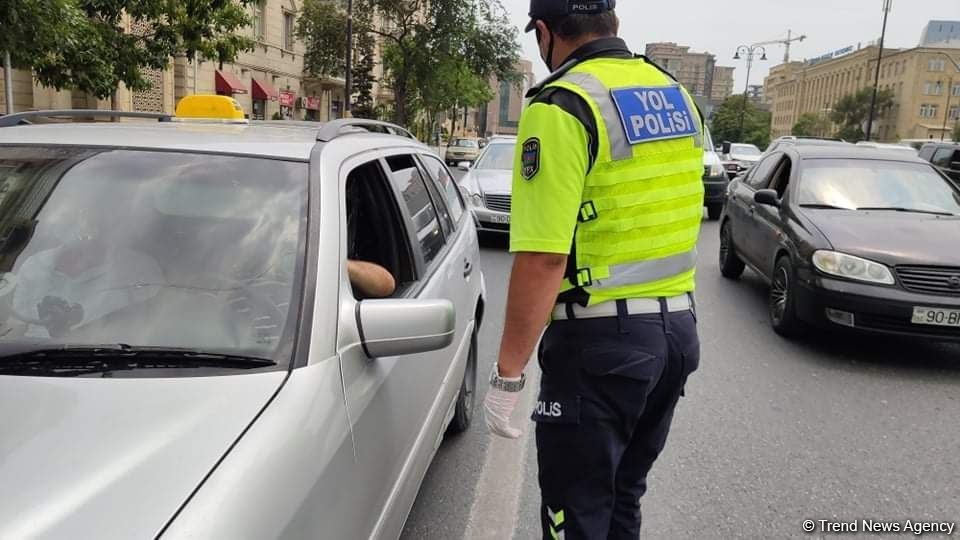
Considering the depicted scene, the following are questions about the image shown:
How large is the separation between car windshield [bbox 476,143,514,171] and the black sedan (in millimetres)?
4529

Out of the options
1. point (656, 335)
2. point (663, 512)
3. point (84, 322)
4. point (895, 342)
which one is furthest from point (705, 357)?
point (84, 322)

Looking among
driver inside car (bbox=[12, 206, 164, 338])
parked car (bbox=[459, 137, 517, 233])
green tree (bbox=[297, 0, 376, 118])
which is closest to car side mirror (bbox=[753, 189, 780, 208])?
parked car (bbox=[459, 137, 517, 233])

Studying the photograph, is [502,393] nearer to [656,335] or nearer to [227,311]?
[656,335]

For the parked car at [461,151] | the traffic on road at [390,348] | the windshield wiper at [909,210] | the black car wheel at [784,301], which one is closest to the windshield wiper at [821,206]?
the windshield wiper at [909,210]

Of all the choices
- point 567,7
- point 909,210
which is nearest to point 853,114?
point 909,210

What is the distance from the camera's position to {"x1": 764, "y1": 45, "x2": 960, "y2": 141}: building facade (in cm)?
10375

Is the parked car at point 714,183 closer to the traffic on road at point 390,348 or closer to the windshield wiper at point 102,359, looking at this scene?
the traffic on road at point 390,348

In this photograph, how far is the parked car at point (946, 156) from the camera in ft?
60.5

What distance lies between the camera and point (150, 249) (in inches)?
82.1

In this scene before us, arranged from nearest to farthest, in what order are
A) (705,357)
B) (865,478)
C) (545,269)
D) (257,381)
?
(257,381)
(545,269)
(865,478)
(705,357)

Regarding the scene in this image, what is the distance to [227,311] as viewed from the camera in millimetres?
Answer: 1952

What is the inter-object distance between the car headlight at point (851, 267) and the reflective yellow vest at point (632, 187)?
3861 millimetres

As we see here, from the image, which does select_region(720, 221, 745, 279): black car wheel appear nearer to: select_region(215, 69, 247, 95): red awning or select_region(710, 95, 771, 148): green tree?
select_region(215, 69, 247, 95): red awning

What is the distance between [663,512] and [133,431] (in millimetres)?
2413
